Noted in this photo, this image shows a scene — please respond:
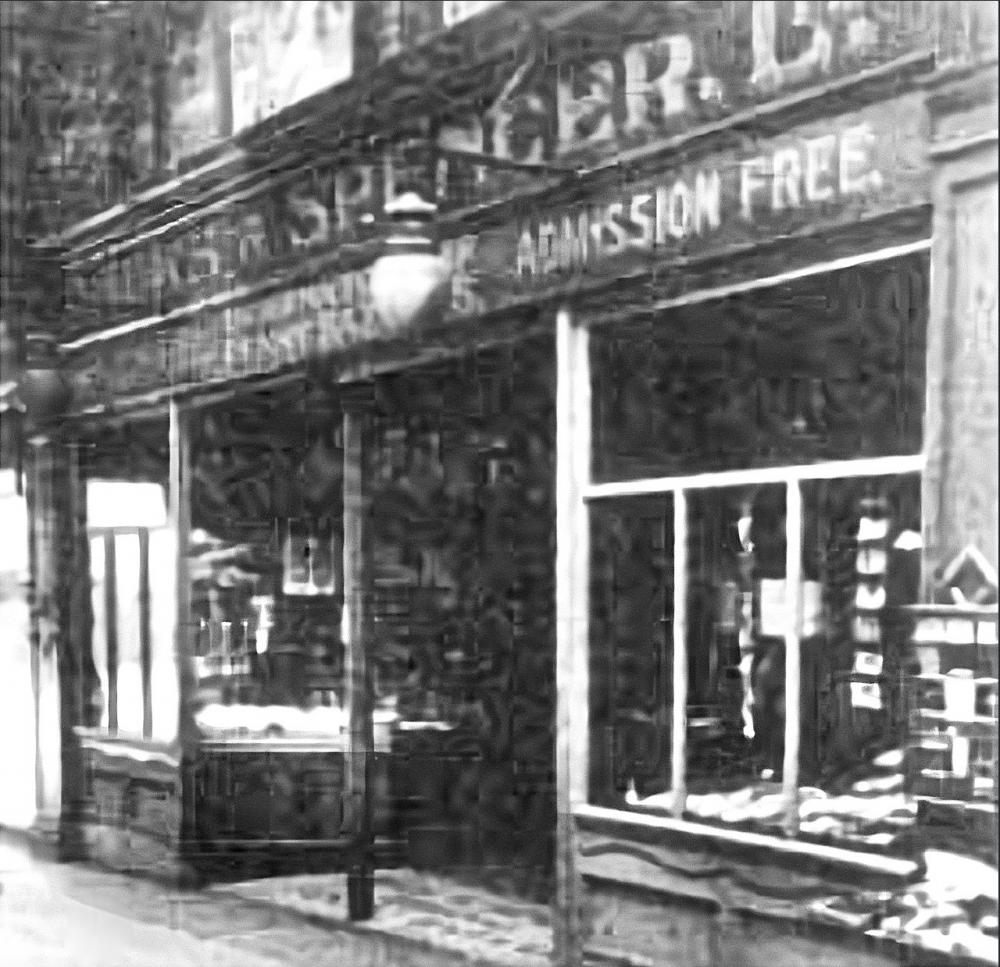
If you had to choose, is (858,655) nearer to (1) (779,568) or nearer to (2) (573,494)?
(1) (779,568)

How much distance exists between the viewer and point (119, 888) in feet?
18.7

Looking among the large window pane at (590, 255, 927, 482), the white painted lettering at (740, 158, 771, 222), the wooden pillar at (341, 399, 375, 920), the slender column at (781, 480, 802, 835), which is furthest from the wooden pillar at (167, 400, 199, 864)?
the white painted lettering at (740, 158, 771, 222)

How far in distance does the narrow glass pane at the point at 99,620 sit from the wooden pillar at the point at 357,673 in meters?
1.23

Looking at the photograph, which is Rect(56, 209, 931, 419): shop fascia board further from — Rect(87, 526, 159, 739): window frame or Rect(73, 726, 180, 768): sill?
Rect(73, 726, 180, 768): sill

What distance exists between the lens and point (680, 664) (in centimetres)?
385

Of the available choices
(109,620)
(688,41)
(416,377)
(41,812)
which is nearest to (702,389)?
(688,41)

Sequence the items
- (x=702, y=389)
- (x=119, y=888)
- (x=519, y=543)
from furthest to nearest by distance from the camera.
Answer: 1. (x=119, y=888)
2. (x=519, y=543)
3. (x=702, y=389)

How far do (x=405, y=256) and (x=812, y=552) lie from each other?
5.23 feet

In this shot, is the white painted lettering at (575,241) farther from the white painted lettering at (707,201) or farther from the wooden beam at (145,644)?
the wooden beam at (145,644)

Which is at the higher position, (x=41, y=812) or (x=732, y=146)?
(x=732, y=146)

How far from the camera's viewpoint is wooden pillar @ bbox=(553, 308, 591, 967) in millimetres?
4082

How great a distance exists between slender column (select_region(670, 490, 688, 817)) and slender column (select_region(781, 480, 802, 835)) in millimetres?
364

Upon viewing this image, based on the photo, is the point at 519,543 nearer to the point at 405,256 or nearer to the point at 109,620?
the point at 405,256

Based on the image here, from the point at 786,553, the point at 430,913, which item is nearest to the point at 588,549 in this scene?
the point at 786,553
